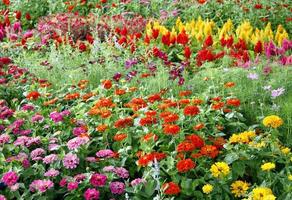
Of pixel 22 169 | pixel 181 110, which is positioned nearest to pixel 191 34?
pixel 181 110

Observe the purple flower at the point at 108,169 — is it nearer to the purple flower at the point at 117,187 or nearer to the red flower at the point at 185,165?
the purple flower at the point at 117,187

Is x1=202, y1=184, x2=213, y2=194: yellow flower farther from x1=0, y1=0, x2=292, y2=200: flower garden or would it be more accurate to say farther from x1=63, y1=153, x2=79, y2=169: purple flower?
x1=63, y1=153, x2=79, y2=169: purple flower

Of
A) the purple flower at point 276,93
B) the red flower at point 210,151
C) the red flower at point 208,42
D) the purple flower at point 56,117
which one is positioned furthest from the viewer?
the red flower at point 208,42

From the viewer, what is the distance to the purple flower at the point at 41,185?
3445 millimetres

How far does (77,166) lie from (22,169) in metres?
0.37

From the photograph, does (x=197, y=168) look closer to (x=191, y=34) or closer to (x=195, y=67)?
(x=195, y=67)

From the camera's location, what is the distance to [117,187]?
356 cm

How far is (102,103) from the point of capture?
444cm

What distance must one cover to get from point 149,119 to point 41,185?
931 millimetres

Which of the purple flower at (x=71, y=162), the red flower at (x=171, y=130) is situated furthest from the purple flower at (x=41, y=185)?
the red flower at (x=171, y=130)

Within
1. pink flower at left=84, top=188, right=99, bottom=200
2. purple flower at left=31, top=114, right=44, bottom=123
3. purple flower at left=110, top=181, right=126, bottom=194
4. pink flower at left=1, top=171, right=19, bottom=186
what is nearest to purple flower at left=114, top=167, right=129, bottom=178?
purple flower at left=110, top=181, right=126, bottom=194

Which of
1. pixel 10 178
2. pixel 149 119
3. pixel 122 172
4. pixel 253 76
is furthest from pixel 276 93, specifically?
pixel 10 178

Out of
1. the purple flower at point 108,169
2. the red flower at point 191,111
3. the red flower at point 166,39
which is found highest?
the red flower at point 191,111

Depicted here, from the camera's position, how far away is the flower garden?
3580 mm
